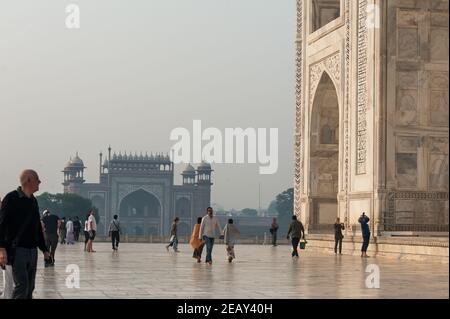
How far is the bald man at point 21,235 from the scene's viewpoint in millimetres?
7996

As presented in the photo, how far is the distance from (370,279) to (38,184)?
7421 mm

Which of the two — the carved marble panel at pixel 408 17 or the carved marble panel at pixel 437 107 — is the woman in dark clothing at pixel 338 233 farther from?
the carved marble panel at pixel 408 17

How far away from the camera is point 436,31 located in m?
25.6

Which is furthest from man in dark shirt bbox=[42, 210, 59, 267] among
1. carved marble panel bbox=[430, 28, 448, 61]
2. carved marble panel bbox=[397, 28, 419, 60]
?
carved marble panel bbox=[430, 28, 448, 61]

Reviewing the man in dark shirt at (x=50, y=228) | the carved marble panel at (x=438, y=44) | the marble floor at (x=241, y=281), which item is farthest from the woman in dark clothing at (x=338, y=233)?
the man in dark shirt at (x=50, y=228)

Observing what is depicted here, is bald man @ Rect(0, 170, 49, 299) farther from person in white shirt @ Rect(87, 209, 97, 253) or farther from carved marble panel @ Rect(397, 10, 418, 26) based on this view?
carved marble panel @ Rect(397, 10, 418, 26)

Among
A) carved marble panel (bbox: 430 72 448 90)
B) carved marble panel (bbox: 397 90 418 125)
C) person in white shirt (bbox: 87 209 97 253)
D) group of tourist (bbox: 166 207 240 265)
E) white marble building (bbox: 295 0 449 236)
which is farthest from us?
person in white shirt (bbox: 87 209 97 253)

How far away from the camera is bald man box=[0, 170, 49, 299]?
800cm

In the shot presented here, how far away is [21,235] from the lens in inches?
318

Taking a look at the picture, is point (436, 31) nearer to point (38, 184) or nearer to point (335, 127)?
point (335, 127)

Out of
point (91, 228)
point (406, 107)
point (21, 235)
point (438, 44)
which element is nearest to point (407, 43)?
point (438, 44)

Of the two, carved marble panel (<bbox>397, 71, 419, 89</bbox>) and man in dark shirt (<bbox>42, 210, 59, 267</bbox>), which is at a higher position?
carved marble panel (<bbox>397, 71, 419, 89</bbox>)
